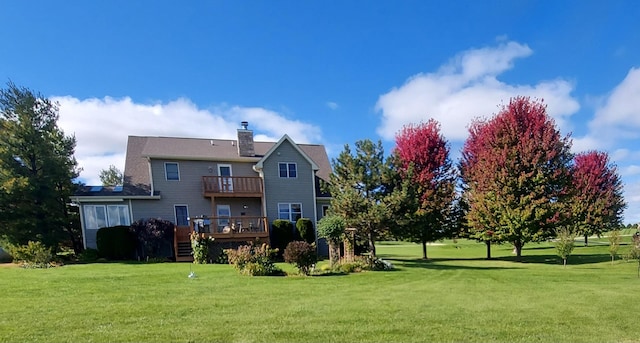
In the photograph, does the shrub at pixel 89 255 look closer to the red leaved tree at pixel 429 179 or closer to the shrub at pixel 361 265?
the shrub at pixel 361 265

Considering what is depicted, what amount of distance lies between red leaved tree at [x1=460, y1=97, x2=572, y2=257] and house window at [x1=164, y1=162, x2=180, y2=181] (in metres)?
19.4

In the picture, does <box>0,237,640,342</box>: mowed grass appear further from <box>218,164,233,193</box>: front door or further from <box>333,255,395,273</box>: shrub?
<box>218,164,233,193</box>: front door

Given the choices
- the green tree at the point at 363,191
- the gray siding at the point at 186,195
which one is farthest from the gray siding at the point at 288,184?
the green tree at the point at 363,191

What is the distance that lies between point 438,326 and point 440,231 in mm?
18561

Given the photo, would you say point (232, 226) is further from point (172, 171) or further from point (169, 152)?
point (169, 152)

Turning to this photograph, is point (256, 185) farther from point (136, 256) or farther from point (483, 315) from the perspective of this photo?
point (483, 315)

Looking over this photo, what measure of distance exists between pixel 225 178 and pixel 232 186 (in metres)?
0.68

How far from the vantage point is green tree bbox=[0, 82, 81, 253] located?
16625mm

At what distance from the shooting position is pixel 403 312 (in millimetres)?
6348

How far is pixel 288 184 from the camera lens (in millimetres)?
21531

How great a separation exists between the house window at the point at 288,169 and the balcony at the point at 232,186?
1584 mm

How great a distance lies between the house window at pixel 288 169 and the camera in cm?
2155

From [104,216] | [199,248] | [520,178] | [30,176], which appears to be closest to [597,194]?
[520,178]

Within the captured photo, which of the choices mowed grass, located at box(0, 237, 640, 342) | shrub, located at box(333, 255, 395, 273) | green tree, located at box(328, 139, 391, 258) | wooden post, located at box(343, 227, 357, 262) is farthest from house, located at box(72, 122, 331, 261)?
mowed grass, located at box(0, 237, 640, 342)
